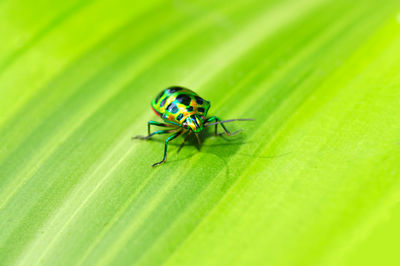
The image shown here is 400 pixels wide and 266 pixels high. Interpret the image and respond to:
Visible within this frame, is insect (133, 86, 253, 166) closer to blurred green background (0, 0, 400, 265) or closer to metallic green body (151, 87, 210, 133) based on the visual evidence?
metallic green body (151, 87, 210, 133)

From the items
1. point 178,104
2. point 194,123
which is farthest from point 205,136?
point 178,104

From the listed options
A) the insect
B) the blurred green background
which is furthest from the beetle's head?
the blurred green background

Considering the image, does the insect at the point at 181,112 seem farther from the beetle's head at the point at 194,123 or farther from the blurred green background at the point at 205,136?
the blurred green background at the point at 205,136

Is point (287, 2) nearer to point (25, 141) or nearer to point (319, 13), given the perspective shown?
point (319, 13)

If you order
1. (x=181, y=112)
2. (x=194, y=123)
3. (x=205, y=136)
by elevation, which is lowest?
(x=205, y=136)

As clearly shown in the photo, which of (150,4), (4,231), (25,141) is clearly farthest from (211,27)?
(4,231)

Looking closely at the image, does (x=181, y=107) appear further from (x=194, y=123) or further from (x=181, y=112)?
(x=194, y=123)
